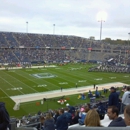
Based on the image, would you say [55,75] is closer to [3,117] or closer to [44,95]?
[44,95]

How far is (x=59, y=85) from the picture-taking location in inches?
1159

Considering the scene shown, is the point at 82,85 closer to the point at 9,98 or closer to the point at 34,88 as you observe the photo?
the point at 34,88

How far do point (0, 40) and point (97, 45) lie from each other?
3365 cm

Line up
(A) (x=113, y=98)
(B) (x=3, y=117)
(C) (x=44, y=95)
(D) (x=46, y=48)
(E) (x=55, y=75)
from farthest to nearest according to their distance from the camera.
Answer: (D) (x=46, y=48) → (E) (x=55, y=75) → (C) (x=44, y=95) → (A) (x=113, y=98) → (B) (x=3, y=117)

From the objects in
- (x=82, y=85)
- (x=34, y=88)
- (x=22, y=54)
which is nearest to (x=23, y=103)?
(x=34, y=88)

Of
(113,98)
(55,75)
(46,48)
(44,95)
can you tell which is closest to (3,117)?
(113,98)

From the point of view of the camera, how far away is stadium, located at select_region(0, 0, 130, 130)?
61.2ft

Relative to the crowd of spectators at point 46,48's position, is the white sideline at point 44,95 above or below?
below

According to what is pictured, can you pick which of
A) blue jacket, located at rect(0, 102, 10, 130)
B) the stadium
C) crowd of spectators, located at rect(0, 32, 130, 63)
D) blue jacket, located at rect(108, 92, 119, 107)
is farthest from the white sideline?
crowd of spectators, located at rect(0, 32, 130, 63)

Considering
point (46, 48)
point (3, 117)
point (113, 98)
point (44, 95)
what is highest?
point (46, 48)

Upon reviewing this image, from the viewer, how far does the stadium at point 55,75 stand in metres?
18.6

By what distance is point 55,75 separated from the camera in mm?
36969

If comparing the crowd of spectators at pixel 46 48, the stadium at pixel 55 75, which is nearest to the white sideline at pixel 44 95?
the stadium at pixel 55 75

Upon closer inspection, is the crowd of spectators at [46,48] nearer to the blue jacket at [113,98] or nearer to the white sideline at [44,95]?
the white sideline at [44,95]
